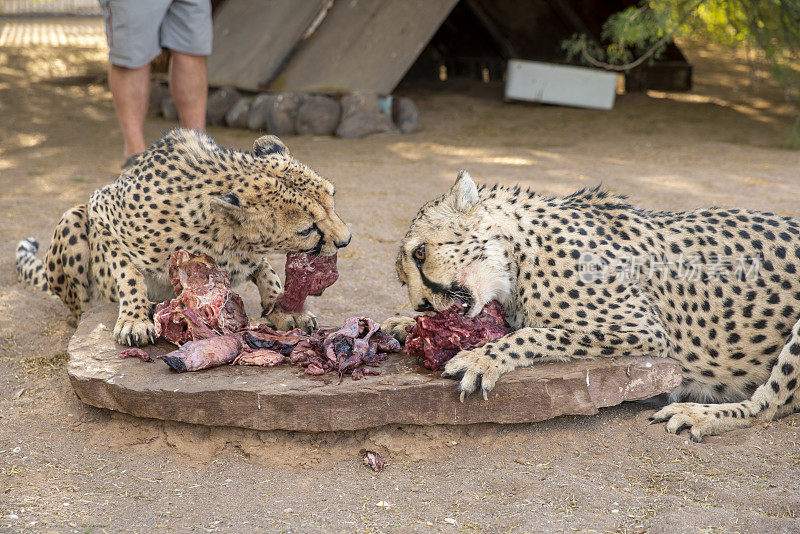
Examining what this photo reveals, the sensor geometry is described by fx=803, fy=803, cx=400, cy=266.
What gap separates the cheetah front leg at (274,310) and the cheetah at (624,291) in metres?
0.84

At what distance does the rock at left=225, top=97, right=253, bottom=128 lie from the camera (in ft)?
34.8

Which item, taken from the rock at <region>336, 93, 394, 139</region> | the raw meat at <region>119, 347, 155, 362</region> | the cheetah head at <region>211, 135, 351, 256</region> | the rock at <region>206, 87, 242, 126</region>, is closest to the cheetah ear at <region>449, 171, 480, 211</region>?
the cheetah head at <region>211, 135, 351, 256</region>

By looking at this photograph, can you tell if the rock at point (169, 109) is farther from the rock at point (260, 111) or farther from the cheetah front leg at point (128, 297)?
the cheetah front leg at point (128, 297)

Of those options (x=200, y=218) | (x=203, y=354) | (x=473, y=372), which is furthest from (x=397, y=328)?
(x=200, y=218)

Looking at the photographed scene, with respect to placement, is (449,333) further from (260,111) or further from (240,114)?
(240,114)

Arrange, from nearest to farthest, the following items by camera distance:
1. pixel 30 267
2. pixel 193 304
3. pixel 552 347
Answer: pixel 552 347, pixel 193 304, pixel 30 267

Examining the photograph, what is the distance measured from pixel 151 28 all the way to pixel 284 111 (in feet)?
12.7

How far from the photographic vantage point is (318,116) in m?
10.2

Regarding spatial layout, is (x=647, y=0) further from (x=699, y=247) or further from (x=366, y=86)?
(x=699, y=247)

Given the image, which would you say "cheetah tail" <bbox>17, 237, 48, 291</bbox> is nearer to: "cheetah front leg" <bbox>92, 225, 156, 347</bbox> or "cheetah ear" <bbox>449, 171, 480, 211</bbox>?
"cheetah front leg" <bbox>92, 225, 156, 347</bbox>

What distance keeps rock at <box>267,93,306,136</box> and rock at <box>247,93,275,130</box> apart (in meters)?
0.08

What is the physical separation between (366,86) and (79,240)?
241 inches

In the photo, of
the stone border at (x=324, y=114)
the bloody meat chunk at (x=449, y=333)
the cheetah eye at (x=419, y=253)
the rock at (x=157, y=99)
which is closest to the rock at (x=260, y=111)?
the stone border at (x=324, y=114)

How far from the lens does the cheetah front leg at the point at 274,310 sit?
14.1 ft
